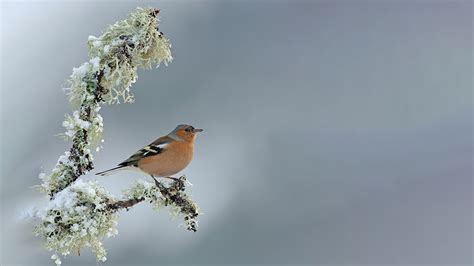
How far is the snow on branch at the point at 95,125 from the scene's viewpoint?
8.02 feet

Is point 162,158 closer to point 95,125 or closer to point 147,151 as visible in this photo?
point 147,151

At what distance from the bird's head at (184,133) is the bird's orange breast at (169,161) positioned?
0.39 ft

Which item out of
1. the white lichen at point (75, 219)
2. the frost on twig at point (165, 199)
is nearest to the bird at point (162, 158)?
the frost on twig at point (165, 199)

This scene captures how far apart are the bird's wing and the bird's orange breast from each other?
32 mm

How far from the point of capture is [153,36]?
257 centimetres

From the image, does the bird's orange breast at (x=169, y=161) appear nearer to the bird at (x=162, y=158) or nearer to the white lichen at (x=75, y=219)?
the bird at (x=162, y=158)

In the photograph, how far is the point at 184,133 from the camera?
3.89 m

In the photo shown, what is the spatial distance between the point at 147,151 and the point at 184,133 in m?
0.39

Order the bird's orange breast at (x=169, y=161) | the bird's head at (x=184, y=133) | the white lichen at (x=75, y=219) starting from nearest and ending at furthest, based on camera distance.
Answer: the white lichen at (x=75, y=219) → the bird's orange breast at (x=169, y=161) → the bird's head at (x=184, y=133)

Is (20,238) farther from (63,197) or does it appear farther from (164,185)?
(164,185)

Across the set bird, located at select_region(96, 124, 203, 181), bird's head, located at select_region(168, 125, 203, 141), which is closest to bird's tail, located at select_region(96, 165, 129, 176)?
bird, located at select_region(96, 124, 203, 181)

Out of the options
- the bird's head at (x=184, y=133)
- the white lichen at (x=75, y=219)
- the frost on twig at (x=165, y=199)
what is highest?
the bird's head at (x=184, y=133)

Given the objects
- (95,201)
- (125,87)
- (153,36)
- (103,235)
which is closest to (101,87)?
(125,87)

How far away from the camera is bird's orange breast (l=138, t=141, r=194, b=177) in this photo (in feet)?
11.4
